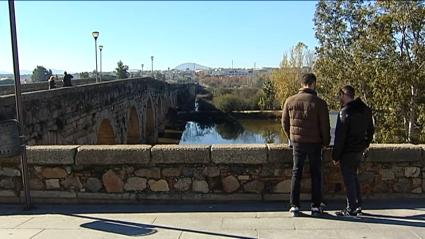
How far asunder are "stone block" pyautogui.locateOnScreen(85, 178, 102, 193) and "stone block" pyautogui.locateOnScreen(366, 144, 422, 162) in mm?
3462

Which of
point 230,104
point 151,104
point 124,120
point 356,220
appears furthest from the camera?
point 230,104

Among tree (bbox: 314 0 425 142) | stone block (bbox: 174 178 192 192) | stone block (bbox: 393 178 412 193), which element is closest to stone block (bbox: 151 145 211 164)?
stone block (bbox: 174 178 192 192)

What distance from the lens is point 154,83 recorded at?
50.9 meters

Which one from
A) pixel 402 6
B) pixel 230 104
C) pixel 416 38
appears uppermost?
pixel 402 6

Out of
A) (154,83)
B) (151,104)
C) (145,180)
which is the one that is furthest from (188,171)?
(154,83)

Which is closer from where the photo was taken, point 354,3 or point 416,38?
point 416,38

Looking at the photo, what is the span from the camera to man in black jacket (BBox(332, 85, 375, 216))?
198 inches

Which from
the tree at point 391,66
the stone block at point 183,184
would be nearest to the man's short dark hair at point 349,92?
the stone block at point 183,184

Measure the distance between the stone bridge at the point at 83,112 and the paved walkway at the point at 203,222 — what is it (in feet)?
17.0

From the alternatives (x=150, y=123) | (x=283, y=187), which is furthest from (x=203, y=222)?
(x=150, y=123)

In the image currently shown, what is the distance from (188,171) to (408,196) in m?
2.81

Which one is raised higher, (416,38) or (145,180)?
(416,38)

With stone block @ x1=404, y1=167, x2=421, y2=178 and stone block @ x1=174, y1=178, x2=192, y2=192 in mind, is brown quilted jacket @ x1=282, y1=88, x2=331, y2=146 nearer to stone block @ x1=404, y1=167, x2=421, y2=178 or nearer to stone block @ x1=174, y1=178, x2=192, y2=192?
stone block @ x1=404, y1=167, x2=421, y2=178

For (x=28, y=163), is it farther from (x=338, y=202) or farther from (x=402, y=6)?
(x=402, y=6)
